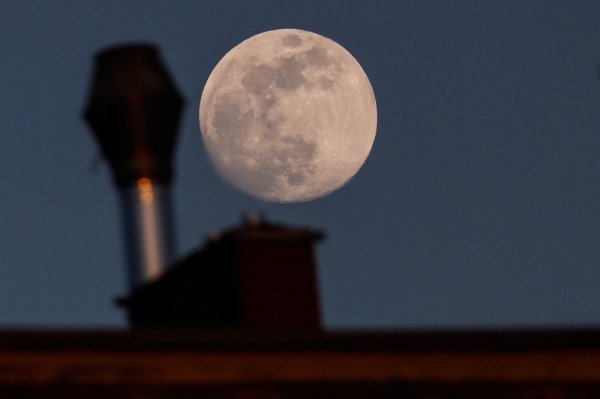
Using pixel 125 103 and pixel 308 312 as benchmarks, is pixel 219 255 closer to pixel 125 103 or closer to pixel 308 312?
pixel 308 312

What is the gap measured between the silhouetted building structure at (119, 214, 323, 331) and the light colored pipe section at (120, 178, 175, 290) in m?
7.28

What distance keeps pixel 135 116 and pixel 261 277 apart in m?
11.9

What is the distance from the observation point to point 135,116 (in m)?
34.0

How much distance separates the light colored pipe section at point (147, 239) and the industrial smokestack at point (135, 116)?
0.49 m

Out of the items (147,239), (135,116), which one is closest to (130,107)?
(135,116)

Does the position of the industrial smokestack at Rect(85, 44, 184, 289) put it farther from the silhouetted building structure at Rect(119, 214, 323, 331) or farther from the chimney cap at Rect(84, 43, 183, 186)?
the silhouetted building structure at Rect(119, 214, 323, 331)

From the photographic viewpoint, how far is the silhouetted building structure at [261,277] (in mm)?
22562

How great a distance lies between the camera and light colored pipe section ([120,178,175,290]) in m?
30.7

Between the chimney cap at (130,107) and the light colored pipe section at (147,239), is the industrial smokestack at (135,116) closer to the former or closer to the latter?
the chimney cap at (130,107)

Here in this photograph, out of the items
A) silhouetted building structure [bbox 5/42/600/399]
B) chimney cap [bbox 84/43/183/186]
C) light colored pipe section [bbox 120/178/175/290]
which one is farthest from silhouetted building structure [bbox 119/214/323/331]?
chimney cap [bbox 84/43/183/186]

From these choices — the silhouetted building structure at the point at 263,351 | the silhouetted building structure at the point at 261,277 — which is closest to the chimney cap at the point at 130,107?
the silhouetted building structure at the point at 263,351

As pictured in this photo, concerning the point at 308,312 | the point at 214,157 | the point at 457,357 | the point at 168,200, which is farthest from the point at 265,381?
the point at 168,200

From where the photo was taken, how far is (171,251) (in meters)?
30.9

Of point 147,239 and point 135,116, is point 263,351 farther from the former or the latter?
point 135,116
